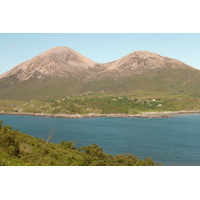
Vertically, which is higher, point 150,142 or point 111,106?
point 111,106

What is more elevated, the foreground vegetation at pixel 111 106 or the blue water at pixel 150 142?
the foreground vegetation at pixel 111 106

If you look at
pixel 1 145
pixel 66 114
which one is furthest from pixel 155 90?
pixel 1 145

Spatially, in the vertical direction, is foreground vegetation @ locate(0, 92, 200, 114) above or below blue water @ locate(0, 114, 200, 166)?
above

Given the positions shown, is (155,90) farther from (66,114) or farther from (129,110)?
(66,114)

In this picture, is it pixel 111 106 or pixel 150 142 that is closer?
pixel 150 142

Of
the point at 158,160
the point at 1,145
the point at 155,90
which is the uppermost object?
the point at 155,90

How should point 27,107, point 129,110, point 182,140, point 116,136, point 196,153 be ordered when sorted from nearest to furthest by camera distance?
1. point 196,153
2. point 182,140
3. point 116,136
4. point 129,110
5. point 27,107

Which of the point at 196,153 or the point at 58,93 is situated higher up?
the point at 58,93

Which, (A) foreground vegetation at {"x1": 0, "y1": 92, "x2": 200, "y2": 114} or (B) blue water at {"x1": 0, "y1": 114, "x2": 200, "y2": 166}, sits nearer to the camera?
(B) blue water at {"x1": 0, "y1": 114, "x2": 200, "y2": 166}

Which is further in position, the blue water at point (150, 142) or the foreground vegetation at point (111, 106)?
the foreground vegetation at point (111, 106)

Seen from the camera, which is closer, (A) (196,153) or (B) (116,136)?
(A) (196,153)

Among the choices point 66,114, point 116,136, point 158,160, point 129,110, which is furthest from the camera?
point 129,110
